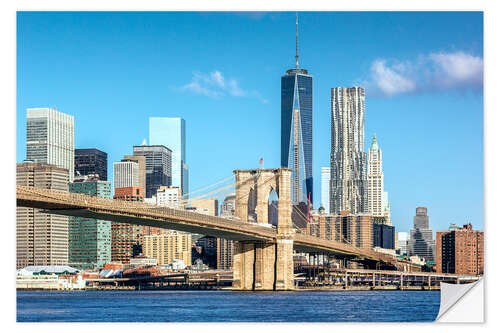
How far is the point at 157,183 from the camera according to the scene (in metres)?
186

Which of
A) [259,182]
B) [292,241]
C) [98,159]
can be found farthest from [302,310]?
[98,159]

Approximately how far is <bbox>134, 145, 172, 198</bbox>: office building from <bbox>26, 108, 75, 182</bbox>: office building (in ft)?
83.1

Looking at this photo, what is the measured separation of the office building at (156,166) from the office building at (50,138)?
25.3 meters

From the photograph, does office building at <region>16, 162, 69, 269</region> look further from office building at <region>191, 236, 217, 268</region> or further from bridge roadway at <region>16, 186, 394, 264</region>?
bridge roadway at <region>16, 186, 394, 264</region>

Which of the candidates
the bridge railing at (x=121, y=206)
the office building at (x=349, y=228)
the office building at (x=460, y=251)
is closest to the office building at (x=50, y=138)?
the office building at (x=349, y=228)

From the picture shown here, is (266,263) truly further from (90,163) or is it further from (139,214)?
(90,163)

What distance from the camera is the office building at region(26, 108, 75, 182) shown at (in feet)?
501

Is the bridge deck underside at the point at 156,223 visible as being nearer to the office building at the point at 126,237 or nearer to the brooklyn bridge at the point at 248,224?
the brooklyn bridge at the point at 248,224

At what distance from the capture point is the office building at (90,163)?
161 metres

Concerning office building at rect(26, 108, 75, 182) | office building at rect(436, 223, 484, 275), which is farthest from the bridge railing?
office building at rect(26, 108, 75, 182)

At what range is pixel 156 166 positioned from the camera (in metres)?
189
